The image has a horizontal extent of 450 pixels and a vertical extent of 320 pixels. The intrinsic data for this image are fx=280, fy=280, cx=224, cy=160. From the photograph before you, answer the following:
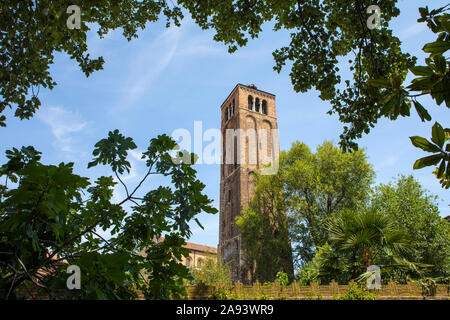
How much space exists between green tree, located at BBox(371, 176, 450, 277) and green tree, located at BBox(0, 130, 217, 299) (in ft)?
55.1

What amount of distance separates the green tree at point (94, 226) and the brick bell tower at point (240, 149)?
2925 cm

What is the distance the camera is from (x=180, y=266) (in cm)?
189

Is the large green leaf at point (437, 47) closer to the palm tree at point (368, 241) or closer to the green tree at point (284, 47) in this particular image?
the green tree at point (284, 47)

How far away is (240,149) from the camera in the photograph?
36.4 meters

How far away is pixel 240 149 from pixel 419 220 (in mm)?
21756

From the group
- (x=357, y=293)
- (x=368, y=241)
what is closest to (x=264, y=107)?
(x=368, y=241)

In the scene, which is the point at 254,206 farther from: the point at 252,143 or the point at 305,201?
the point at 252,143

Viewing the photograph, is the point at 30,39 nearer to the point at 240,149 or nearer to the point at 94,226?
the point at 94,226

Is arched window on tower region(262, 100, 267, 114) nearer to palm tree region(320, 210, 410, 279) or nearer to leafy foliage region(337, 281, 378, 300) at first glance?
palm tree region(320, 210, 410, 279)

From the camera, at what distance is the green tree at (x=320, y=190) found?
20438mm

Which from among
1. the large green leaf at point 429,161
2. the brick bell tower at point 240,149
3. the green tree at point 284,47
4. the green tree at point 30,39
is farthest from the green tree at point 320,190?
the large green leaf at point 429,161

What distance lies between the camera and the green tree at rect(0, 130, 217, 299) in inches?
51.7

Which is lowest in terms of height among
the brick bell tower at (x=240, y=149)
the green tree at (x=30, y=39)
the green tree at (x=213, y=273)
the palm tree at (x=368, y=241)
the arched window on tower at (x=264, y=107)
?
the green tree at (x=213, y=273)
